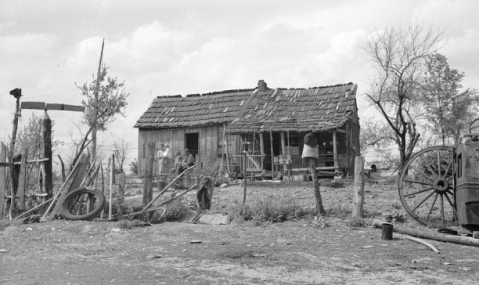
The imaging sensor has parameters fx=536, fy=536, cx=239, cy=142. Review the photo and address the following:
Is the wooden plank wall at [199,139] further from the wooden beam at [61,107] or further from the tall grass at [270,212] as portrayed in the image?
the tall grass at [270,212]

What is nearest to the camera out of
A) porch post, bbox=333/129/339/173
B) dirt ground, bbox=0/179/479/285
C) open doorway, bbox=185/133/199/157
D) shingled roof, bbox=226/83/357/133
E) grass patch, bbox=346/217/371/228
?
dirt ground, bbox=0/179/479/285

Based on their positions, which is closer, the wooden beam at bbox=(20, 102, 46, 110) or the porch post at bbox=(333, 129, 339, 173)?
the wooden beam at bbox=(20, 102, 46, 110)

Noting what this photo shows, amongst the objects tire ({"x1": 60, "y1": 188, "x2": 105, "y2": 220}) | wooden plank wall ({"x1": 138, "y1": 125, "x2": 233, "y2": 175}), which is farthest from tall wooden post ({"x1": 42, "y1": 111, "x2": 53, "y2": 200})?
wooden plank wall ({"x1": 138, "y1": 125, "x2": 233, "y2": 175})

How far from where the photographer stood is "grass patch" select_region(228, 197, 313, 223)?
11.3 metres

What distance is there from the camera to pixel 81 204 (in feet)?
41.5

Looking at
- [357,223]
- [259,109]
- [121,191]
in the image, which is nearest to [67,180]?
[121,191]

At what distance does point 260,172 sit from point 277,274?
52.1 ft

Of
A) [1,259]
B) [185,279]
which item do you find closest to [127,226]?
[1,259]

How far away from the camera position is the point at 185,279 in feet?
21.7

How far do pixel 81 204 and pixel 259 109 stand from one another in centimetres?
1356

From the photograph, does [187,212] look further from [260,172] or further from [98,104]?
[98,104]

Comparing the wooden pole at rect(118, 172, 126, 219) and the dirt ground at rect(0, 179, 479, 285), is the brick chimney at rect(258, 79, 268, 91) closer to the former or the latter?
the dirt ground at rect(0, 179, 479, 285)

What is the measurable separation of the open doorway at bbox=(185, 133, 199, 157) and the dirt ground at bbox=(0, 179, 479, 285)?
15.2 m

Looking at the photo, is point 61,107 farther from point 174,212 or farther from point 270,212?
point 270,212
